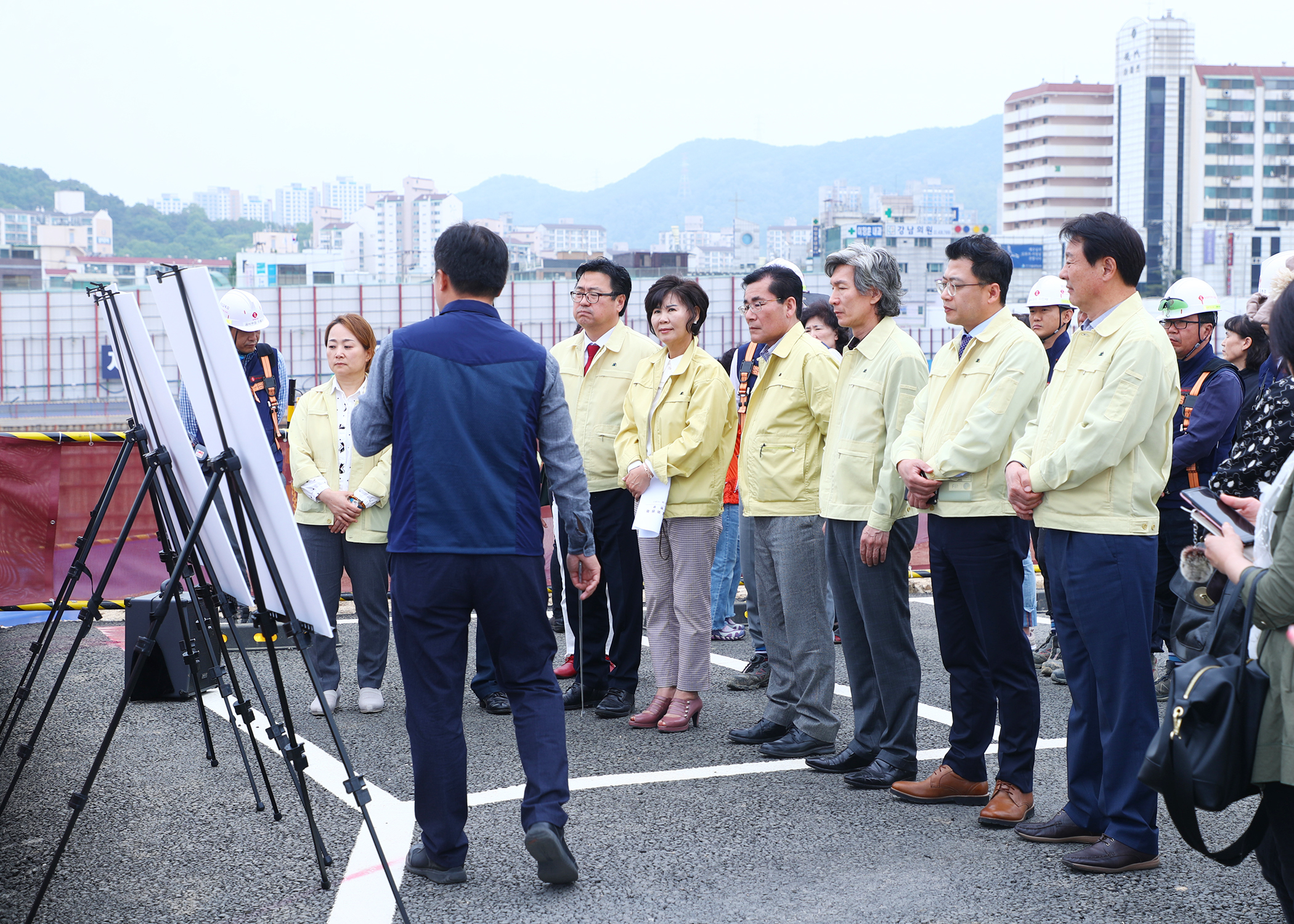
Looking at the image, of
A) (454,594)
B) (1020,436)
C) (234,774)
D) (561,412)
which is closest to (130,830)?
(234,774)

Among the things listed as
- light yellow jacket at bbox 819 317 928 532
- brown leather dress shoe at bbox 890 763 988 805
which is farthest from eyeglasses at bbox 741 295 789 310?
brown leather dress shoe at bbox 890 763 988 805

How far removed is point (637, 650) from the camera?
230 inches

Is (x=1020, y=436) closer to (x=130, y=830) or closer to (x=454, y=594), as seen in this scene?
(x=454, y=594)

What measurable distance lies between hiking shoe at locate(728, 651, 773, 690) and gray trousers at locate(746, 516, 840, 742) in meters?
0.99

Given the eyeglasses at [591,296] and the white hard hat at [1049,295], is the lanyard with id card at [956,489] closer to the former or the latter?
the eyeglasses at [591,296]

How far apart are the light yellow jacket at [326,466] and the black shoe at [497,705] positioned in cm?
97

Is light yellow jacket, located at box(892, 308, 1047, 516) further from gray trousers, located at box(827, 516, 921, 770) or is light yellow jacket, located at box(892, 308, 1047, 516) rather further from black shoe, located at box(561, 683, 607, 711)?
black shoe, located at box(561, 683, 607, 711)

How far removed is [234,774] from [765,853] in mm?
2308

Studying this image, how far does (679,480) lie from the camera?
5.50m

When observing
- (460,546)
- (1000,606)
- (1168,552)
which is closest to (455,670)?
(460,546)

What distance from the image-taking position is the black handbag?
2.68 meters

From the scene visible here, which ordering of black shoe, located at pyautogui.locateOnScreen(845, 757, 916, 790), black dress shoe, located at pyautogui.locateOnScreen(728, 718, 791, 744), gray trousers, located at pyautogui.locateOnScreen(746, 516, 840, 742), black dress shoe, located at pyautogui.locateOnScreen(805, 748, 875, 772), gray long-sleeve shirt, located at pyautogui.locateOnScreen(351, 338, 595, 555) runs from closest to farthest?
gray long-sleeve shirt, located at pyautogui.locateOnScreen(351, 338, 595, 555)
black shoe, located at pyautogui.locateOnScreen(845, 757, 916, 790)
black dress shoe, located at pyautogui.locateOnScreen(805, 748, 875, 772)
gray trousers, located at pyautogui.locateOnScreen(746, 516, 840, 742)
black dress shoe, located at pyautogui.locateOnScreen(728, 718, 791, 744)

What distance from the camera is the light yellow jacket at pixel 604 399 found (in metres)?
5.85

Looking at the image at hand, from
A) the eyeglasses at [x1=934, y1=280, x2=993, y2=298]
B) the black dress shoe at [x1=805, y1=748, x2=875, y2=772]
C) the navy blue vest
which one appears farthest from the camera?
the black dress shoe at [x1=805, y1=748, x2=875, y2=772]
